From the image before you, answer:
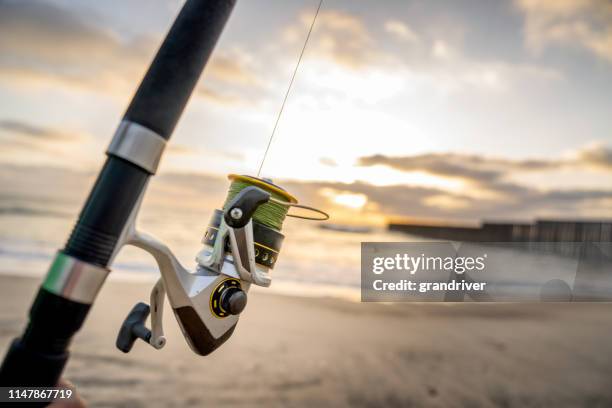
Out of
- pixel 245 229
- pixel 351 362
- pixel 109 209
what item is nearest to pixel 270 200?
pixel 245 229

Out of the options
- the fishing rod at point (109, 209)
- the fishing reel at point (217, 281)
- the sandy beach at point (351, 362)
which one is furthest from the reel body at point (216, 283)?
the sandy beach at point (351, 362)

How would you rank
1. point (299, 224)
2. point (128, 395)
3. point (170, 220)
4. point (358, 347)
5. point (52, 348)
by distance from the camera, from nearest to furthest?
point (52, 348) < point (128, 395) < point (358, 347) < point (170, 220) < point (299, 224)

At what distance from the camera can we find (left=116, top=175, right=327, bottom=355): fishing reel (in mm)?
1289

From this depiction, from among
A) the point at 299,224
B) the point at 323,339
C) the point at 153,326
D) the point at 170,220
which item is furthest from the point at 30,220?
the point at 153,326

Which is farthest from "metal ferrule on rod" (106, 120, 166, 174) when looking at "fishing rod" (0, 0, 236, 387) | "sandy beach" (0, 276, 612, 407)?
"sandy beach" (0, 276, 612, 407)

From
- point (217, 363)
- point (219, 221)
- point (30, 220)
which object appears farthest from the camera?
point (30, 220)

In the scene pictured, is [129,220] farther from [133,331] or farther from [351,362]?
[351,362]

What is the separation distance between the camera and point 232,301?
1.36 m

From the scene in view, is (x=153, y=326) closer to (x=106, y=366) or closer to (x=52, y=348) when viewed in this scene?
(x=52, y=348)

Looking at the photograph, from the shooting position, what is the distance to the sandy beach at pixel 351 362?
339 cm

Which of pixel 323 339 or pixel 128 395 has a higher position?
pixel 323 339

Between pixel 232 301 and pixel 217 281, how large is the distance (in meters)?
0.07

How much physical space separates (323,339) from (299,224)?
57.8 feet

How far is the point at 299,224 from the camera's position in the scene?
22.5 meters
